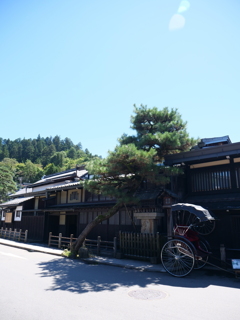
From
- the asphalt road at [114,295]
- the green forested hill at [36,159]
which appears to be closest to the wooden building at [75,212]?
the asphalt road at [114,295]

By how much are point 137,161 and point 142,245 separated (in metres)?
4.33

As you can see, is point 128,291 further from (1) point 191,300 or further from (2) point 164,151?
(2) point 164,151

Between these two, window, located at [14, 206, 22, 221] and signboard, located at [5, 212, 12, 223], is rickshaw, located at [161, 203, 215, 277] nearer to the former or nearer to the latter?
window, located at [14, 206, 22, 221]

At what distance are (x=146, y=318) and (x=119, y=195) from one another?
697cm

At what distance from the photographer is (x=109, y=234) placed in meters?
16.2

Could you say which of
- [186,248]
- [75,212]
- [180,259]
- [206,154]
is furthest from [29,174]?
[186,248]

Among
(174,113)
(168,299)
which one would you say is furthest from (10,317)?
(174,113)

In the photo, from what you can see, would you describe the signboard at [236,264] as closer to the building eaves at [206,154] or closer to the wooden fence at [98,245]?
the building eaves at [206,154]

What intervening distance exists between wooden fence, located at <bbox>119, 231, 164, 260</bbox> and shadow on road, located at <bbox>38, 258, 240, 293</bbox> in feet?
5.94

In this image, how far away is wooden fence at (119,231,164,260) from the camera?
11.4 m

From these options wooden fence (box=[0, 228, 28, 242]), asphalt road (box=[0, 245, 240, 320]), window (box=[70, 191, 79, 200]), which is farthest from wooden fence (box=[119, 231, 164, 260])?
wooden fence (box=[0, 228, 28, 242])

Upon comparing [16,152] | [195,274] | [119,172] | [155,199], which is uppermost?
[16,152]

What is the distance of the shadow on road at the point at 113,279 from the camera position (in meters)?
7.57

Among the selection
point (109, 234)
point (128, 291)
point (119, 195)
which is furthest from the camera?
point (109, 234)
